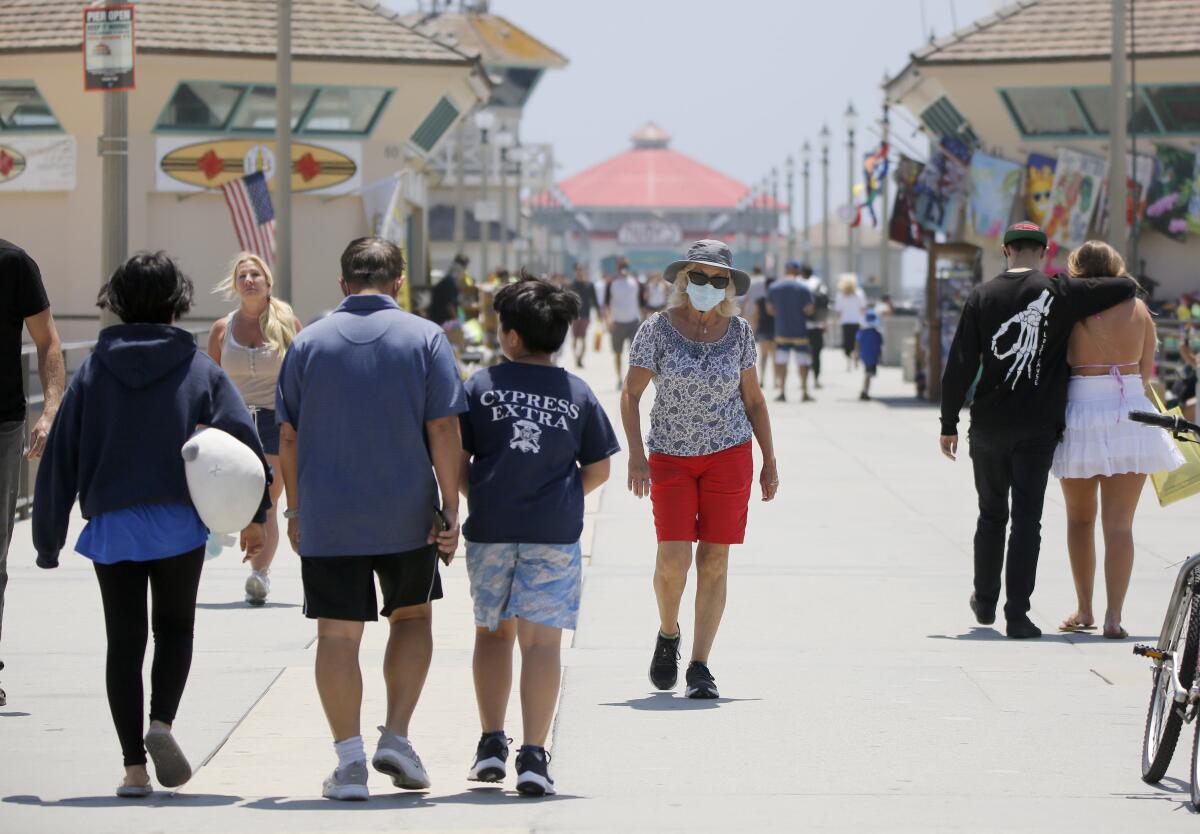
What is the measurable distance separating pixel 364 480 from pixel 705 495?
226cm

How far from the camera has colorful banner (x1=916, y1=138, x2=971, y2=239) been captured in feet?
86.6

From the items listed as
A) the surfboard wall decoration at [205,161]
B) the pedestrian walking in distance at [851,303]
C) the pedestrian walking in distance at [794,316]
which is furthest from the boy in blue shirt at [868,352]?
the surfboard wall decoration at [205,161]

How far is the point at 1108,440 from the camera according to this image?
9.53 m

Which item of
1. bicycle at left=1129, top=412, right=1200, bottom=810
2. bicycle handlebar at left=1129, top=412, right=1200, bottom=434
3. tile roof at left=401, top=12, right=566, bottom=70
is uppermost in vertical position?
tile roof at left=401, top=12, right=566, bottom=70

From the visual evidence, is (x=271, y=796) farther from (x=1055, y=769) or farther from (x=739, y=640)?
(x=739, y=640)

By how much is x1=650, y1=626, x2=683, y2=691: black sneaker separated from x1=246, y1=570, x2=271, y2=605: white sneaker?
282cm

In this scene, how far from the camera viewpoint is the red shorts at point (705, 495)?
822 cm

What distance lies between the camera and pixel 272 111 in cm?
2884

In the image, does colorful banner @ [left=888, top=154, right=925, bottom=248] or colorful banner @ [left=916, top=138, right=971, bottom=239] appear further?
colorful banner @ [left=888, top=154, right=925, bottom=248]

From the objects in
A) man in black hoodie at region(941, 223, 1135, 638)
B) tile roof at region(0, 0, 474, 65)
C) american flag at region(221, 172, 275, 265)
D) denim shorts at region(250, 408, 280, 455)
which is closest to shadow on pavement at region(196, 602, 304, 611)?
denim shorts at region(250, 408, 280, 455)

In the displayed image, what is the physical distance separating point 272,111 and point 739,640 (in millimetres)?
20668

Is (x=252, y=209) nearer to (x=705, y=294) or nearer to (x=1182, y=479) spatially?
(x=1182, y=479)

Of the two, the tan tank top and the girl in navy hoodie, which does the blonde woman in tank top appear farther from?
the girl in navy hoodie

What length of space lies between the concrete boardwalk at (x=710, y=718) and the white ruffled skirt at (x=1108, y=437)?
0.82 metres
